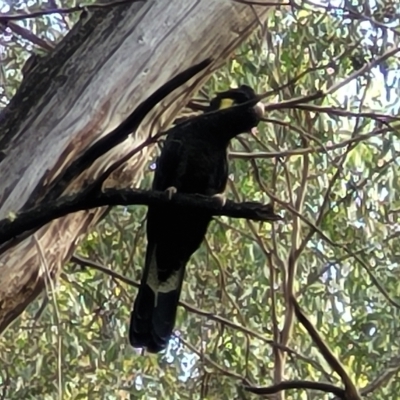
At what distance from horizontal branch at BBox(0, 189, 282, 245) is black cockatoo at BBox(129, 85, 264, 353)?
25.2 inches

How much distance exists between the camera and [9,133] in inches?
62.7

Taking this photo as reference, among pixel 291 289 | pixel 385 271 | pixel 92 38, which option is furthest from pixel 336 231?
pixel 92 38

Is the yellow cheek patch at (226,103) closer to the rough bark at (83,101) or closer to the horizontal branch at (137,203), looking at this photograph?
the rough bark at (83,101)

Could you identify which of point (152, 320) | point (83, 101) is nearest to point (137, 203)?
point (83, 101)

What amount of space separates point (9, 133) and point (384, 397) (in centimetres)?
163

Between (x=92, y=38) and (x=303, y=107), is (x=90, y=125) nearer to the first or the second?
(x=92, y=38)

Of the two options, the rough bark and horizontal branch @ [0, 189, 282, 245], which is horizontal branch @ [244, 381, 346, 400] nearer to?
the rough bark

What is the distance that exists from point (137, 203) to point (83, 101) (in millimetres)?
573

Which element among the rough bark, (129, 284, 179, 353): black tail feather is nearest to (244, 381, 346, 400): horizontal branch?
(129, 284, 179, 353): black tail feather

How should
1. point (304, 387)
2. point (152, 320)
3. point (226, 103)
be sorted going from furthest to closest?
point (226, 103) < point (152, 320) < point (304, 387)

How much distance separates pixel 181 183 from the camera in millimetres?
1844

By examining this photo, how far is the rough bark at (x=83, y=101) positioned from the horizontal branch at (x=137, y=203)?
40cm

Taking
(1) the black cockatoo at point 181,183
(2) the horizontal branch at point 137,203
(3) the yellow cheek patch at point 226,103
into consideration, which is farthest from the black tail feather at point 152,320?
(2) the horizontal branch at point 137,203

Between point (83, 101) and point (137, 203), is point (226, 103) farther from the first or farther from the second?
point (137, 203)
